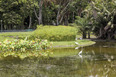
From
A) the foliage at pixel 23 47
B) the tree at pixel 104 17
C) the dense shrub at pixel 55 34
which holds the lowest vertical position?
the foliage at pixel 23 47

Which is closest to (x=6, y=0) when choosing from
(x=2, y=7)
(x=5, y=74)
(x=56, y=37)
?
(x=2, y=7)

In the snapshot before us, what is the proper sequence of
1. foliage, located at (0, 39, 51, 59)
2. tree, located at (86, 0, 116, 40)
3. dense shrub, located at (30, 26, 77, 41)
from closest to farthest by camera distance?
foliage, located at (0, 39, 51, 59) → dense shrub, located at (30, 26, 77, 41) → tree, located at (86, 0, 116, 40)

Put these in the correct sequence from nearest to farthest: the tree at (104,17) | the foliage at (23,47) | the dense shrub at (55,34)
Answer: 1. the foliage at (23,47)
2. the dense shrub at (55,34)
3. the tree at (104,17)

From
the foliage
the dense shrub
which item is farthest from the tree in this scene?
the foliage

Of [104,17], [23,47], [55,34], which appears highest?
Answer: [104,17]

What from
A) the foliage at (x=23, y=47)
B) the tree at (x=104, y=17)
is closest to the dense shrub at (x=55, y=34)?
the foliage at (x=23, y=47)

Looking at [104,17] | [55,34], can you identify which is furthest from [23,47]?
[104,17]

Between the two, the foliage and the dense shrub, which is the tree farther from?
the foliage

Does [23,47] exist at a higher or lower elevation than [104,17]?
lower

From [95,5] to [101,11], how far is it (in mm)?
2063

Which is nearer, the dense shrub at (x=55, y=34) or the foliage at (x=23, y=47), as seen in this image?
the foliage at (x=23, y=47)

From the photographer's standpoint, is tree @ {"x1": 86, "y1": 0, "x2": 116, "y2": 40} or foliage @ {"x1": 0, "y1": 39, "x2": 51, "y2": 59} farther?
tree @ {"x1": 86, "y1": 0, "x2": 116, "y2": 40}

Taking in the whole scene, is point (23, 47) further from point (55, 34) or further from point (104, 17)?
point (104, 17)

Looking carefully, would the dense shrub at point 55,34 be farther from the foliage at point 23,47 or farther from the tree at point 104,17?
the tree at point 104,17
